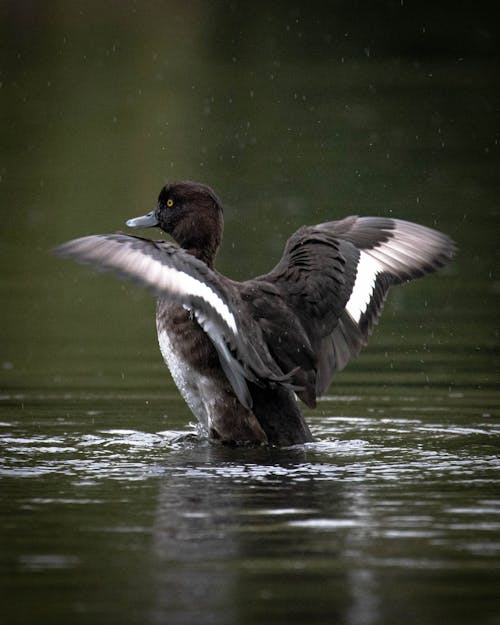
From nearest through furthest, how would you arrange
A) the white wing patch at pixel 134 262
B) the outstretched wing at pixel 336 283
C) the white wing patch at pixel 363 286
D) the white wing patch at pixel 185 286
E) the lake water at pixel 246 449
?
1. the lake water at pixel 246 449
2. the white wing patch at pixel 134 262
3. the white wing patch at pixel 185 286
4. the outstretched wing at pixel 336 283
5. the white wing patch at pixel 363 286

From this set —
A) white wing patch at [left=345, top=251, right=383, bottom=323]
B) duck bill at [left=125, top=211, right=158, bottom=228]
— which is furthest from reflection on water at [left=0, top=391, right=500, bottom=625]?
Result: duck bill at [left=125, top=211, right=158, bottom=228]

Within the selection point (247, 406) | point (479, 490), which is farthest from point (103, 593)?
point (247, 406)

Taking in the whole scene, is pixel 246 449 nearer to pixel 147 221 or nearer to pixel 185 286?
pixel 185 286

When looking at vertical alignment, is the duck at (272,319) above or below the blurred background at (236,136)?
below

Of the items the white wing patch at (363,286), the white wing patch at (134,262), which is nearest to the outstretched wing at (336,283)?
the white wing patch at (363,286)

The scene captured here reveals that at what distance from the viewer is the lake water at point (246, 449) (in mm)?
5492

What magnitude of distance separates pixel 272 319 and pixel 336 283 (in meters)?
0.41

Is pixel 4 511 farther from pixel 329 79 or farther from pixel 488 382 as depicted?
pixel 329 79

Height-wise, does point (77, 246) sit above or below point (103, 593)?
above

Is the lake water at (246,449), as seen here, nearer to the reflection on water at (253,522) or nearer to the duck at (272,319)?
the reflection on water at (253,522)

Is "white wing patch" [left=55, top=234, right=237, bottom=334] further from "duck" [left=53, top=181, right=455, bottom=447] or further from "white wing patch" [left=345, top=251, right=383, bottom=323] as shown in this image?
"white wing patch" [left=345, top=251, right=383, bottom=323]

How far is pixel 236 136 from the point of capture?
2355cm

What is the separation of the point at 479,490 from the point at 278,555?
1.39 metres

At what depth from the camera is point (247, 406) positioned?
8086 millimetres
